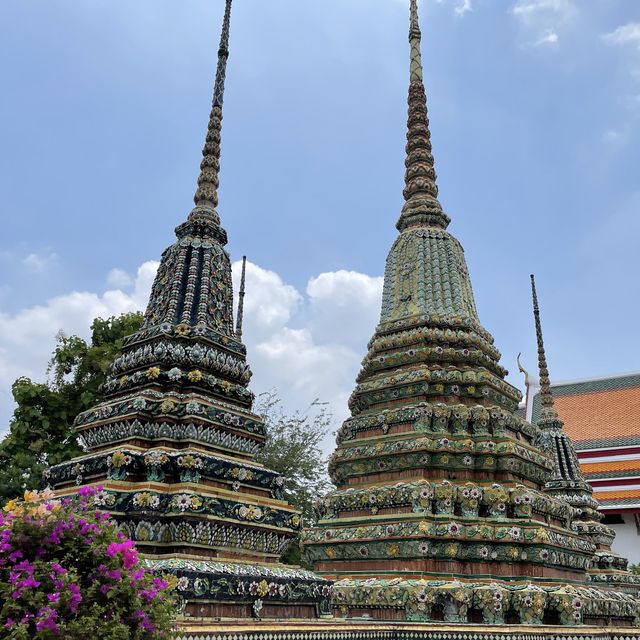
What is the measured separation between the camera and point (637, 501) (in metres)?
26.3

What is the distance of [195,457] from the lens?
23.1ft

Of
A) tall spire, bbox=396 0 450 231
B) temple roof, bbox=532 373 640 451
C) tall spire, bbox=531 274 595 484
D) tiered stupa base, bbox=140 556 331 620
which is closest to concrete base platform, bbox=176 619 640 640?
tiered stupa base, bbox=140 556 331 620

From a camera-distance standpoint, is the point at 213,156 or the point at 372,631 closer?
the point at 372,631

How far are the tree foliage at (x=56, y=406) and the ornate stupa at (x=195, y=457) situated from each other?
7358 millimetres

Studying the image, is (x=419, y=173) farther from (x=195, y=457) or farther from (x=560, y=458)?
(x=195, y=457)

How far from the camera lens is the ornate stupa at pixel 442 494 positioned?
9.35m

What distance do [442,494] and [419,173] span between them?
28.0 feet

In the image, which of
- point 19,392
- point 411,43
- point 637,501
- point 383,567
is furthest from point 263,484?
point 637,501

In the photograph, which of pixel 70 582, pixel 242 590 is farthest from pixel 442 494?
pixel 70 582

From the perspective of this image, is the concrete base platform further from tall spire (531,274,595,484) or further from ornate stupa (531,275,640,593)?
tall spire (531,274,595,484)

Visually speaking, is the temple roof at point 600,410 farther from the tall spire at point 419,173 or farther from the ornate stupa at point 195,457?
the ornate stupa at point 195,457

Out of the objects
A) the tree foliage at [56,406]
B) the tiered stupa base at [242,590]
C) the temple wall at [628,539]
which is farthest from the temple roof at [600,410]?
the tiered stupa base at [242,590]

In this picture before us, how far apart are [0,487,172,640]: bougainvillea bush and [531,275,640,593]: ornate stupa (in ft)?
40.6

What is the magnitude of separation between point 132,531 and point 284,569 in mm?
1852
